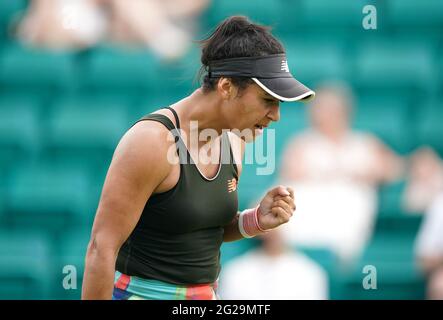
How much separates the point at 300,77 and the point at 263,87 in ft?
8.91

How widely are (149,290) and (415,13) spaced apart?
356 cm

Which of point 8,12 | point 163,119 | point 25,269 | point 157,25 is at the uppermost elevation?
point 8,12

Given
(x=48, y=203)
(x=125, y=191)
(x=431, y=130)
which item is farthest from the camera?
(x=431, y=130)

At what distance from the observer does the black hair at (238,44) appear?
9.33 feet

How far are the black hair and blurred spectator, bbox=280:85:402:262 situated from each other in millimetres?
2148

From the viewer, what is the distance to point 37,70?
216 inches

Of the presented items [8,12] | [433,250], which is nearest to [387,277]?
[433,250]

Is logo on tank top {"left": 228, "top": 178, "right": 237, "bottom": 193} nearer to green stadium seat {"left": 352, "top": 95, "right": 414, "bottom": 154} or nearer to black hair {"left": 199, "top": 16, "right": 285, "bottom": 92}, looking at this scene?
black hair {"left": 199, "top": 16, "right": 285, "bottom": 92}

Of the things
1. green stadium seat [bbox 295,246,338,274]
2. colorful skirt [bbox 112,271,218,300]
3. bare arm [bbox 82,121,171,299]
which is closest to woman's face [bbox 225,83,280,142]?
bare arm [bbox 82,121,171,299]

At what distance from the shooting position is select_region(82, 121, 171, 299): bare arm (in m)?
2.62

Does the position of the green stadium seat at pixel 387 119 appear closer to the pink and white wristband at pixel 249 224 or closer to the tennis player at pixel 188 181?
the pink and white wristband at pixel 249 224

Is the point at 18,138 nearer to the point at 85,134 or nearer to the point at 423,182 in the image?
the point at 85,134

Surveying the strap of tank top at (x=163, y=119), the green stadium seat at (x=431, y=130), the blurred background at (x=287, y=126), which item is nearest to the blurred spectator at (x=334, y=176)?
the blurred background at (x=287, y=126)
